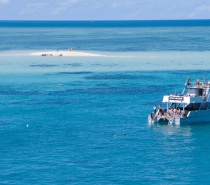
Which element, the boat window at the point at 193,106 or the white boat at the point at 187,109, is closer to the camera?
the white boat at the point at 187,109

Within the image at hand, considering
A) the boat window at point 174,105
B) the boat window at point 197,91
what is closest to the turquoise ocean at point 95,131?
the boat window at point 174,105

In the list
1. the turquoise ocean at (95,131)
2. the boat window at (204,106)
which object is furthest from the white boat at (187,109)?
the turquoise ocean at (95,131)

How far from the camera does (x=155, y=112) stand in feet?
247

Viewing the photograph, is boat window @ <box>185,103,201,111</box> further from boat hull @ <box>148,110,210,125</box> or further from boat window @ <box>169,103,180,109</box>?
boat window @ <box>169,103,180,109</box>

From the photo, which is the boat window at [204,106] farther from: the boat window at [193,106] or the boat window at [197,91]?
the boat window at [197,91]

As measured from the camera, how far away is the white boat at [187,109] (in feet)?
242

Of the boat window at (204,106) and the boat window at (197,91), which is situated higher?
the boat window at (197,91)

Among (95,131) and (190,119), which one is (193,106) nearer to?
(190,119)

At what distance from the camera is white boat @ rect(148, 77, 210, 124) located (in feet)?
242

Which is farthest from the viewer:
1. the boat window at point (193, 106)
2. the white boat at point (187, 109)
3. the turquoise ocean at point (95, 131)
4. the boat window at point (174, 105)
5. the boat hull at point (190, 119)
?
the boat window at point (174, 105)

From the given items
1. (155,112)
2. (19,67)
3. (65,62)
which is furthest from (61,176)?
(65,62)

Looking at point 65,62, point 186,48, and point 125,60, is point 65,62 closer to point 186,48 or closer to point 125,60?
point 125,60

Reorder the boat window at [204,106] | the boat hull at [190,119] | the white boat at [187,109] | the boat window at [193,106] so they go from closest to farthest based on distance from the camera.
Result: 1. the boat hull at [190,119]
2. the white boat at [187,109]
3. the boat window at [193,106]
4. the boat window at [204,106]

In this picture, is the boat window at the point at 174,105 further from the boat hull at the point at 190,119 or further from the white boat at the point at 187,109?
the boat hull at the point at 190,119
